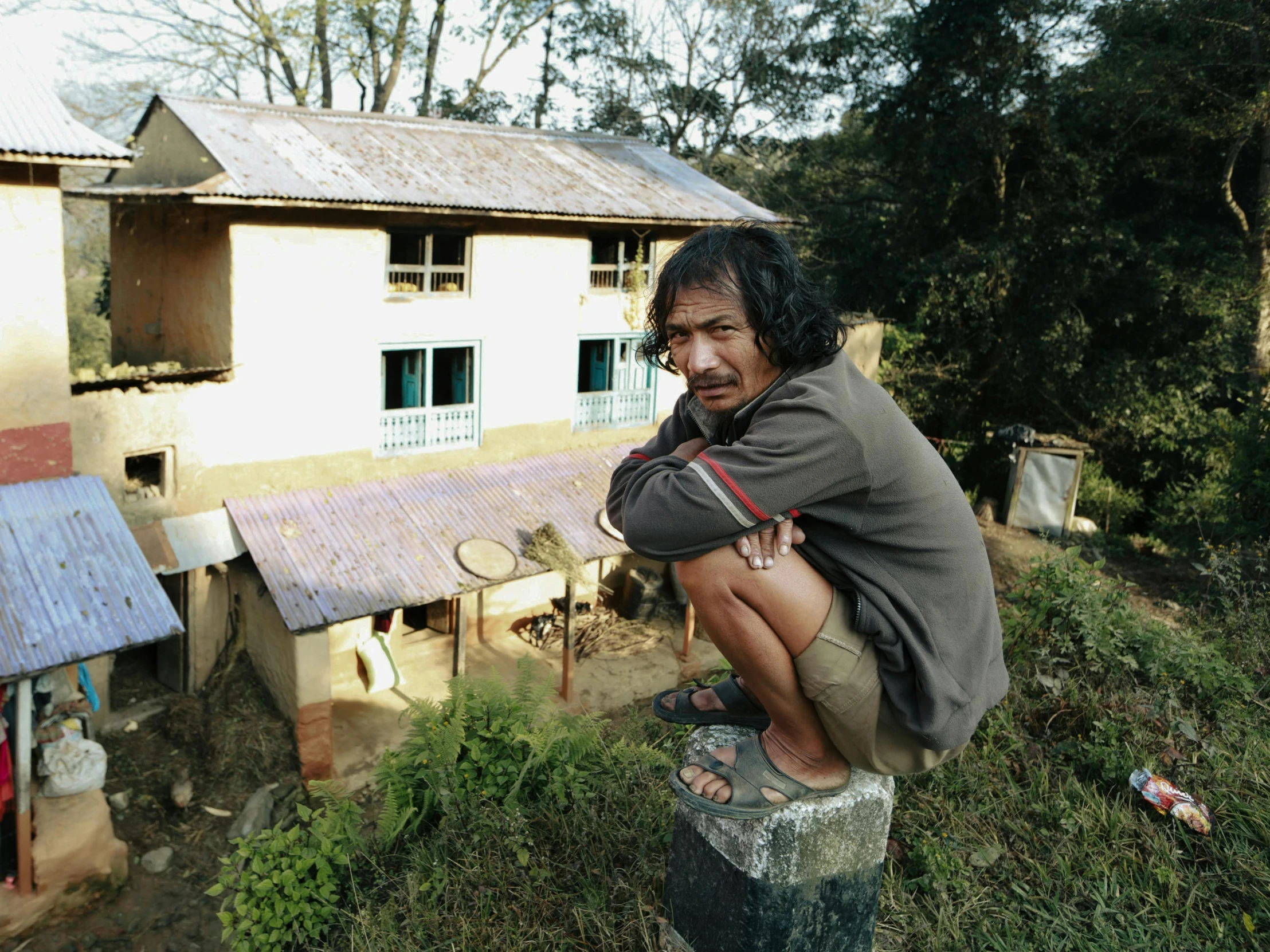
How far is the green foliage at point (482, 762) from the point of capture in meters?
3.78

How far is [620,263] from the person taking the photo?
12.6 m

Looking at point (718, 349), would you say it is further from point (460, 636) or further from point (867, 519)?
point (460, 636)

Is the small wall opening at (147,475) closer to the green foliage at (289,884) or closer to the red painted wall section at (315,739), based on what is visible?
the red painted wall section at (315,739)

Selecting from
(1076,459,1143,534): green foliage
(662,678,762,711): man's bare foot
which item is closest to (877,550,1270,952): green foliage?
(662,678,762,711): man's bare foot

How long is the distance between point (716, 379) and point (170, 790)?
8.88 meters

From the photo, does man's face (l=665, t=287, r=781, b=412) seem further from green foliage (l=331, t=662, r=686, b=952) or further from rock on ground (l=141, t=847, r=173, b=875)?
rock on ground (l=141, t=847, r=173, b=875)

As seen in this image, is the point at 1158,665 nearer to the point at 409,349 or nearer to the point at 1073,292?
the point at 409,349

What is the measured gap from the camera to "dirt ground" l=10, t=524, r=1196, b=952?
7.58 metres

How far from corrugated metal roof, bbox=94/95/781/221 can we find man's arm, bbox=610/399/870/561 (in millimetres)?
7872

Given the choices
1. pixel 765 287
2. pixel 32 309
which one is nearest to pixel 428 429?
pixel 32 309

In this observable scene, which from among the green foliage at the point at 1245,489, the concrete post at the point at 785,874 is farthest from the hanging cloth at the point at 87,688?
the green foliage at the point at 1245,489

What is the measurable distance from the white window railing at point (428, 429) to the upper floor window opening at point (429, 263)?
1432mm

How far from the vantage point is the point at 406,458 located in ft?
35.6

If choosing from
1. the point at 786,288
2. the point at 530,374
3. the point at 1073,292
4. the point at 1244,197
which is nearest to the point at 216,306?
the point at 530,374
